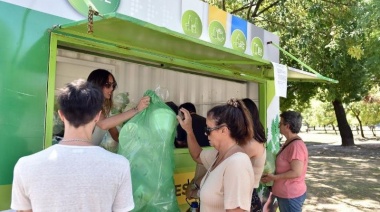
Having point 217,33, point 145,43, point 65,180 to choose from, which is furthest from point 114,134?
point 217,33

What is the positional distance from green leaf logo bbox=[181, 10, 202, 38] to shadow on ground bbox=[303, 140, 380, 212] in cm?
458

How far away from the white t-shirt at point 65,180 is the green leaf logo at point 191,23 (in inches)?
86.3

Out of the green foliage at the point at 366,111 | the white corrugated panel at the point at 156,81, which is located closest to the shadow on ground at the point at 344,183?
the white corrugated panel at the point at 156,81

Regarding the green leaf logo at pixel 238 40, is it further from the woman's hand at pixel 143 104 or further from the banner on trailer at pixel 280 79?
the woman's hand at pixel 143 104

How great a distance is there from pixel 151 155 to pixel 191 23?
1.64 m

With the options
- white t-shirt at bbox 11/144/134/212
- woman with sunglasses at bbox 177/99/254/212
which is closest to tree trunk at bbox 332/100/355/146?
woman with sunglasses at bbox 177/99/254/212

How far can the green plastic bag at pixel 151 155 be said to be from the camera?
2.25m

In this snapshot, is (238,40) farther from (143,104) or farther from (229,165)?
(229,165)

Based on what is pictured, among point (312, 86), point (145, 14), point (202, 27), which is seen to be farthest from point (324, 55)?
point (145, 14)

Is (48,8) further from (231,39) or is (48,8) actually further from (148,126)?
(231,39)

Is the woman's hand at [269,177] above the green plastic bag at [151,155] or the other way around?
the other way around

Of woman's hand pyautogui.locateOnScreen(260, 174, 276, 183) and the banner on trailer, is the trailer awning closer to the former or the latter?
the banner on trailer

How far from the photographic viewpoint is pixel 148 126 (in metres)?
2.34

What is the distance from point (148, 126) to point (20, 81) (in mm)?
777
